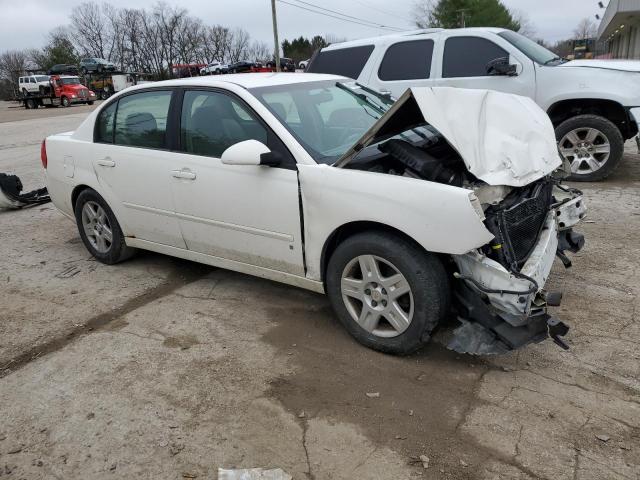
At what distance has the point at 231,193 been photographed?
374 centimetres

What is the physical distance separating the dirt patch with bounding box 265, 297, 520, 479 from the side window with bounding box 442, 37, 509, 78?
16.8 feet

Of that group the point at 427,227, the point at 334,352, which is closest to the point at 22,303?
the point at 334,352

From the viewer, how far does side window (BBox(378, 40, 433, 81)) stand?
763cm

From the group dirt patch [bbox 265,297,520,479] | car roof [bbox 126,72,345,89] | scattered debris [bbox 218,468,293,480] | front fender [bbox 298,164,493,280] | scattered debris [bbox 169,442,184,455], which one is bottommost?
scattered debris [bbox 169,442,184,455]

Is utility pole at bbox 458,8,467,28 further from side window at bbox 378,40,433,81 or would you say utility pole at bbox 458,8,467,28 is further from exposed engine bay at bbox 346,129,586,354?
exposed engine bay at bbox 346,129,586,354

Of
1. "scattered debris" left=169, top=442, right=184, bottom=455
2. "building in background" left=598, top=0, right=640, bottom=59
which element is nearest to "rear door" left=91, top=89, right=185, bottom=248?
"scattered debris" left=169, top=442, right=184, bottom=455

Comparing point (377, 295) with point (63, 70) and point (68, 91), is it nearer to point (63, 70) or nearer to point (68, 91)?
point (68, 91)

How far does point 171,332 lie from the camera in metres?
3.75

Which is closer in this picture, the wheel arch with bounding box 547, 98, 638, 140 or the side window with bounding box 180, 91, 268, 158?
the side window with bounding box 180, 91, 268, 158

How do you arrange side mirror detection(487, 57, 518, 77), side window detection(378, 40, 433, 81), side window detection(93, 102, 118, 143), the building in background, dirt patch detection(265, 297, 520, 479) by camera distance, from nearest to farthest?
dirt patch detection(265, 297, 520, 479)
side window detection(93, 102, 118, 143)
side mirror detection(487, 57, 518, 77)
side window detection(378, 40, 433, 81)
the building in background

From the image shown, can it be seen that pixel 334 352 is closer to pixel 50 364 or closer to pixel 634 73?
pixel 50 364

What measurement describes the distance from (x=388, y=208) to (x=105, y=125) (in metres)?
3.03


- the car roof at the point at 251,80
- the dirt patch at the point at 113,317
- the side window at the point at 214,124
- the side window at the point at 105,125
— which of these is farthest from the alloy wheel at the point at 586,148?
the side window at the point at 105,125

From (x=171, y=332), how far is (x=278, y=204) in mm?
1195
